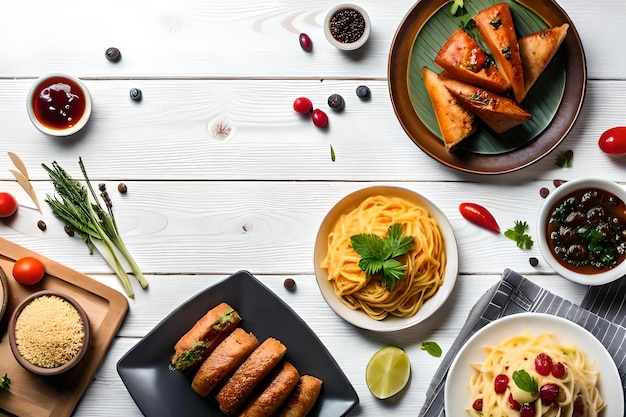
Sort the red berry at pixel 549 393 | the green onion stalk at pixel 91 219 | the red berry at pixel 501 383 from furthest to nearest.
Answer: the green onion stalk at pixel 91 219
the red berry at pixel 501 383
the red berry at pixel 549 393

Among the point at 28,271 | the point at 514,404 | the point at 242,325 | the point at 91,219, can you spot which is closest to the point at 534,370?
the point at 514,404

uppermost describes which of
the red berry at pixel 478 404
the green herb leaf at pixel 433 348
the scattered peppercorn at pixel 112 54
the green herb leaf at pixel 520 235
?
the scattered peppercorn at pixel 112 54

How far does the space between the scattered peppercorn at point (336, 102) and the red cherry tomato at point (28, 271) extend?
174 centimetres

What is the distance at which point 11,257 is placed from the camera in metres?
3.69

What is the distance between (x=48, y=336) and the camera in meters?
3.46

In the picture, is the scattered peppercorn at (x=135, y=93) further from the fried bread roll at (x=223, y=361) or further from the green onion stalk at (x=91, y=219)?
the fried bread roll at (x=223, y=361)

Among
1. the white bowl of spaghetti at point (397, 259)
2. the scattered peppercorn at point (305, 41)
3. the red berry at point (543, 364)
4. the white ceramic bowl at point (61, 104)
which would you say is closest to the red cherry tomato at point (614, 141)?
the white bowl of spaghetti at point (397, 259)

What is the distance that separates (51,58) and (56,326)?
145 cm

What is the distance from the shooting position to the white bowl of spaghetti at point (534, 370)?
3.16m

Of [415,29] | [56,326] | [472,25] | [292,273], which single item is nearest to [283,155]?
[292,273]

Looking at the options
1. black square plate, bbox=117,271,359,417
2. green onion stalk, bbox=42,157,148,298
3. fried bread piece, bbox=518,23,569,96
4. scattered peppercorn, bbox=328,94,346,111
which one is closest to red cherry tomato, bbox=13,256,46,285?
green onion stalk, bbox=42,157,148,298

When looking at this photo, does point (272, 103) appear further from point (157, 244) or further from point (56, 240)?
point (56, 240)

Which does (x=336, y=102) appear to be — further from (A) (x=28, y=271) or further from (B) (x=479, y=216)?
(A) (x=28, y=271)

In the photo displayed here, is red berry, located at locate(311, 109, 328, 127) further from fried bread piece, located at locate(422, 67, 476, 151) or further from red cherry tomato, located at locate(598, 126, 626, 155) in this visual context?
red cherry tomato, located at locate(598, 126, 626, 155)
